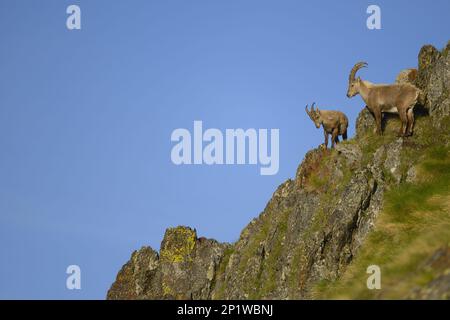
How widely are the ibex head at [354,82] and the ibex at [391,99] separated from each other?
0.26 ft

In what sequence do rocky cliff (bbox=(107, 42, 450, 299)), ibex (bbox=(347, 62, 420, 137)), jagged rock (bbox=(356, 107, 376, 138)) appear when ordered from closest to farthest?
rocky cliff (bbox=(107, 42, 450, 299))
ibex (bbox=(347, 62, 420, 137))
jagged rock (bbox=(356, 107, 376, 138))

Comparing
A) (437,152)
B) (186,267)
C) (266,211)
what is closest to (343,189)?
(437,152)

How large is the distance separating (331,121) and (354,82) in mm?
2619

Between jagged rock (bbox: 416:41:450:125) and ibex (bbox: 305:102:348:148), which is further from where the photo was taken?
ibex (bbox: 305:102:348:148)

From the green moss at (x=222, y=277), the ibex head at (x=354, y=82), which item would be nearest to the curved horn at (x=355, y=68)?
the ibex head at (x=354, y=82)

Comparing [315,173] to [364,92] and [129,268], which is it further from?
[129,268]

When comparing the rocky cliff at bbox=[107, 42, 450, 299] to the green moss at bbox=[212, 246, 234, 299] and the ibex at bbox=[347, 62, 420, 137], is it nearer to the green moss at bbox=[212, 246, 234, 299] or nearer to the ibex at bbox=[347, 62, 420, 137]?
the green moss at bbox=[212, 246, 234, 299]

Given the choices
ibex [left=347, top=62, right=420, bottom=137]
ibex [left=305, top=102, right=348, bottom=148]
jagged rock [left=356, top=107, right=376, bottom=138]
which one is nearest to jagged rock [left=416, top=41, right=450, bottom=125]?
ibex [left=347, top=62, right=420, bottom=137]

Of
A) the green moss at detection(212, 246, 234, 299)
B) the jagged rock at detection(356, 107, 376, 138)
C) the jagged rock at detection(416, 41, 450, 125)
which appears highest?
the jagged rock at detection(416, 41, 450, 125)

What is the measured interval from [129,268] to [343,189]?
55.9ft

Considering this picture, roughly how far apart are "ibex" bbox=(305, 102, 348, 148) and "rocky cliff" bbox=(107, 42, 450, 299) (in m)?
1.30

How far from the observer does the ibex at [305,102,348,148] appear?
126 ft

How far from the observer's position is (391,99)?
114 feet

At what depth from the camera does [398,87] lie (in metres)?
34.8
